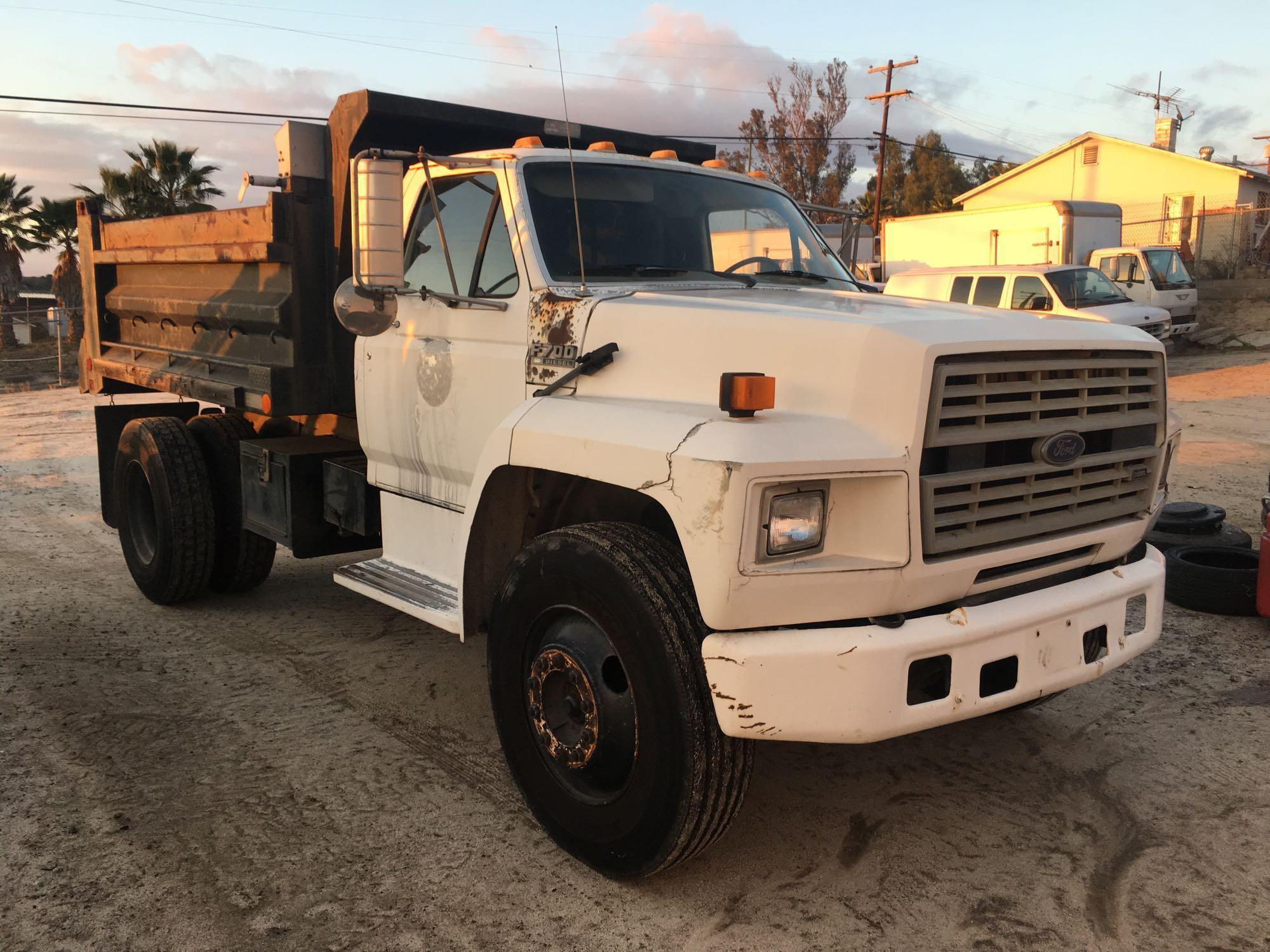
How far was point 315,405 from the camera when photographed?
17.1ft

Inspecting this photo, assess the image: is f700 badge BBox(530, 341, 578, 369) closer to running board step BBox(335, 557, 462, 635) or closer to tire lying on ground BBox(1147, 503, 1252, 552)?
running board step BBox(335, 557, 462, 635)

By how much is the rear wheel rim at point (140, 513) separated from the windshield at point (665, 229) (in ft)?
11.7

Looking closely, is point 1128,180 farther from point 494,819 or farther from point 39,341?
point 39,341

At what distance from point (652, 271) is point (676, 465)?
141 centimetres

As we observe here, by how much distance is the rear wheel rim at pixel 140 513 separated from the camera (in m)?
6.33

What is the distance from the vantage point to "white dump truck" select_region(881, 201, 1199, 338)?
20422mm

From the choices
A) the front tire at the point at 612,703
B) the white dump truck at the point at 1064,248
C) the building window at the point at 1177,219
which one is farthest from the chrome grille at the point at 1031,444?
the building window at the point at 1177,219

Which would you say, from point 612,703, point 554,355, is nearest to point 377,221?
point 554,355

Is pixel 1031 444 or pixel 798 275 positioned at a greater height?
pixel 798 275

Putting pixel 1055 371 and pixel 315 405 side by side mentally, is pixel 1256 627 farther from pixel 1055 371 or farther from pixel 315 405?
pixel 315 405

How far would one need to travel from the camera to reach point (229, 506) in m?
6.02

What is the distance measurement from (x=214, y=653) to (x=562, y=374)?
2.82 m

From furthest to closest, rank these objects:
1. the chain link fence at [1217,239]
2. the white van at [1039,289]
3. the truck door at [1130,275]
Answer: the chain link fence at [1217,239]
the truck door at [1130,275]
the white van at [1039,289]

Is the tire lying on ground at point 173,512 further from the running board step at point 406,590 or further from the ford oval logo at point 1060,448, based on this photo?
the ford oval logo at point 1060,448
